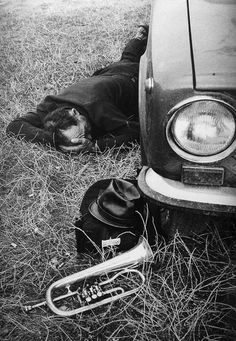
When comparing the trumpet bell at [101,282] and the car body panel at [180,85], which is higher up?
the car body panel at [180,85]

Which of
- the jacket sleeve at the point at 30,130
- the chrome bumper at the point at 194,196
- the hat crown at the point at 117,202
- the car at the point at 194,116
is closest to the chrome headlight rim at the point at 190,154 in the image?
the car at the point at 194,116

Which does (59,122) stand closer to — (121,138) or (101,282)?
(121,138)

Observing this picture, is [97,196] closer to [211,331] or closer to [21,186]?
[21,186]

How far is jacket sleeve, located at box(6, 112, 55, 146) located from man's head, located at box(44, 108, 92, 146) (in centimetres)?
9

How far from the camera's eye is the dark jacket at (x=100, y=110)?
3135 millimetres

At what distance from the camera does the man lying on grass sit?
10.1 feet

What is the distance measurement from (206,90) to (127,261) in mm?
1039

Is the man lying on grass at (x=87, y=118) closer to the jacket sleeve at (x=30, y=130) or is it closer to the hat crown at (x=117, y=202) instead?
the jacket sleeve at (x=30, y=130)

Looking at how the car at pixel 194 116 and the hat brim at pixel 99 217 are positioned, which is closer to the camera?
the car at pixel 194 116

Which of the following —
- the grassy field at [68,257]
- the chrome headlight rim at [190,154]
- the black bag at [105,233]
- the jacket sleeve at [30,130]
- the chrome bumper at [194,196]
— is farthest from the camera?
the jacket sleeve at [30,130]

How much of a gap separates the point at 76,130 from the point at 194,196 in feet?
5.02

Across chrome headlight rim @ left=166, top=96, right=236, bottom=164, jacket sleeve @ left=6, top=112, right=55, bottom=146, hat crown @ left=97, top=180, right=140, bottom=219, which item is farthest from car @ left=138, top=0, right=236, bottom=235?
jacket sleeve @ left=6, top=112, right=55, bottom=146

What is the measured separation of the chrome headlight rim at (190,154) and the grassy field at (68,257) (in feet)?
2.32

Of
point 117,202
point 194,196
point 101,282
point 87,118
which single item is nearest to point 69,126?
point 87,118
